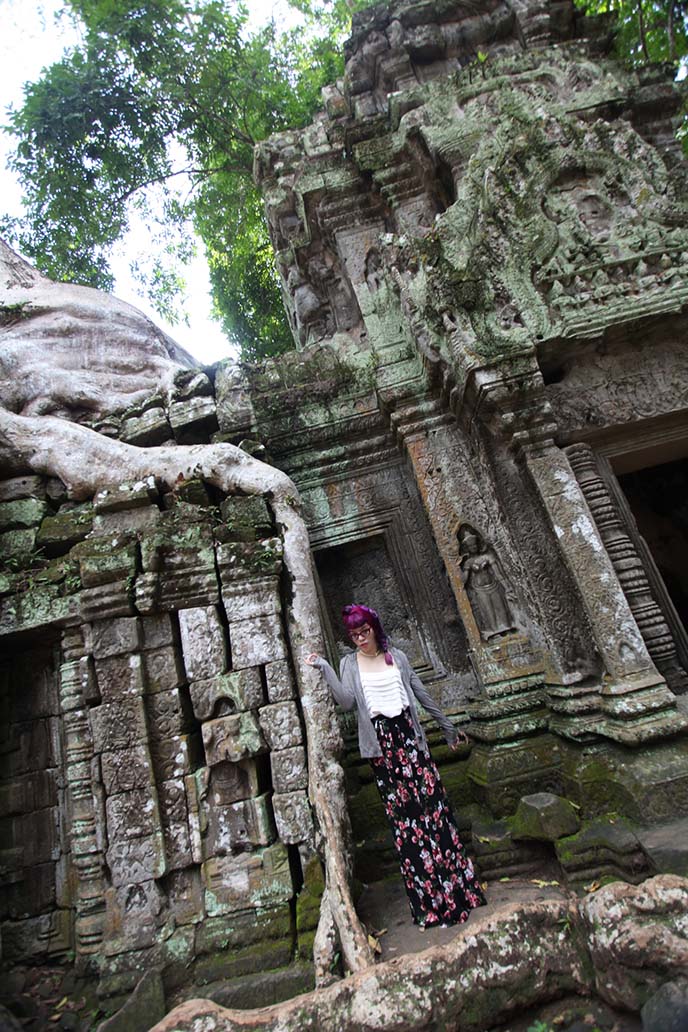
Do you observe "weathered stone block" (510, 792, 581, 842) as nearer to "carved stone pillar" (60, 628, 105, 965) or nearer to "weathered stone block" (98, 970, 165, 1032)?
"weathered stone block" (98, 970, 165, 1032)

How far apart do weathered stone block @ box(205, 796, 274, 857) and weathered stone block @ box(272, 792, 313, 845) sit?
0.24ft

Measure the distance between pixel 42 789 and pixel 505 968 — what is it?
121 inches

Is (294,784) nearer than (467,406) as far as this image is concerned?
Yes

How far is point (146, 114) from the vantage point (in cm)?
1055

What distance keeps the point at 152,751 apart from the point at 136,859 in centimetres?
57

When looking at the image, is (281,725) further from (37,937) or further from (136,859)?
(37,937)

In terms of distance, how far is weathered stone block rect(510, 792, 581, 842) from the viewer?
327 cm

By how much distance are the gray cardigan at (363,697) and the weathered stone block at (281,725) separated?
292mm

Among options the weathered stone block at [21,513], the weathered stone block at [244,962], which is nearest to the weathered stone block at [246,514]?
the weathered stone block at [21,513]

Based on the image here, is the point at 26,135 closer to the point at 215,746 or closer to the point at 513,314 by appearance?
the point at 513,314

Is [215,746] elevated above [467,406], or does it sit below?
below

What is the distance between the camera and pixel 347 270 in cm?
624

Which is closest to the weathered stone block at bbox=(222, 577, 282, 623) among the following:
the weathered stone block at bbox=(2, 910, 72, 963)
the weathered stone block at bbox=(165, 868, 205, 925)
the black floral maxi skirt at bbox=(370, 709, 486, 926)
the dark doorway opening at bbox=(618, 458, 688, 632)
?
the black floral maxi skirt at bbox=(370, 709, 486, 926)

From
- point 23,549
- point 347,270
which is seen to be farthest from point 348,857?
point 347,270
